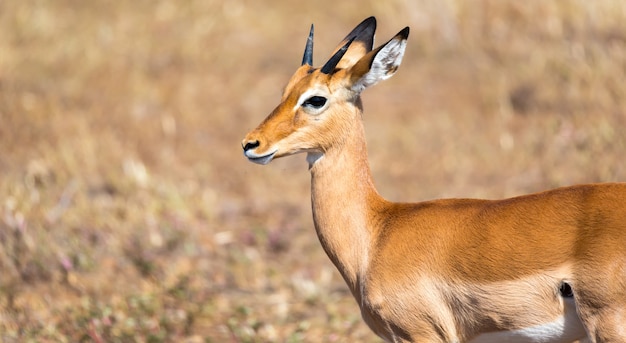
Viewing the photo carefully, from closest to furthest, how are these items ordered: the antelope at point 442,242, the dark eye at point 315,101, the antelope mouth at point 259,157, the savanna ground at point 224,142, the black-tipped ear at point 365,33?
the antelope at point 442,242 → the antelope mouth at point 259,157 → the dark eye at point 315,101 → the black-tipped ear at point 365,33 → the savanna ground at point 224,142

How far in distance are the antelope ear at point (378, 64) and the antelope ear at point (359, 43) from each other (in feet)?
1.43

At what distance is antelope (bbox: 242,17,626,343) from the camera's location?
3.75 metres

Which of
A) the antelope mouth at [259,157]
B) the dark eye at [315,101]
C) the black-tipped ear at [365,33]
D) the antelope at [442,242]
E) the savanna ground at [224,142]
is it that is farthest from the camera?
the savanna ground at [224,142]

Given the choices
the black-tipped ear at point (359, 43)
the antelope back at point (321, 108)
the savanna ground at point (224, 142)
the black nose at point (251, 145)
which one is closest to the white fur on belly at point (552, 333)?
the antelope back at point (321, 108)

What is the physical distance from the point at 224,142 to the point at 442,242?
6.12m

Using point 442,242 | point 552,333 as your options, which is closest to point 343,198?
point 442,242

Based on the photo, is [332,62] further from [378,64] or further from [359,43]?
[359,43]

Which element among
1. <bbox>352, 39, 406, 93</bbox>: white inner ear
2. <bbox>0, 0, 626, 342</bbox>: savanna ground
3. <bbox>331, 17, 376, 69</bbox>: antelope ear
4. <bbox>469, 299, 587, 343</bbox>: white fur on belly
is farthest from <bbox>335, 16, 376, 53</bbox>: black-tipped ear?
<bbox>0, 0, 626, 342</bbox>: savanna ground

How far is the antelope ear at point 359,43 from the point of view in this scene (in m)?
5.02

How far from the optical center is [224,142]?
33.2ft

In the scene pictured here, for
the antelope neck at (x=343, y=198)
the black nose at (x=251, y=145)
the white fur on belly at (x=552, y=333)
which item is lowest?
the white fur on belly at (x=552, y=333)

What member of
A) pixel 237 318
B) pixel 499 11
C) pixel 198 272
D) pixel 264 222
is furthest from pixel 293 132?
pixel 499 11

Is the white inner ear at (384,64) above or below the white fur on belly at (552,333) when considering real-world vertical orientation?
above

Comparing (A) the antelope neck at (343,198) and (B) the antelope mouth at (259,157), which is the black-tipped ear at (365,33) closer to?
(A) the antelope neck at (343,198)
